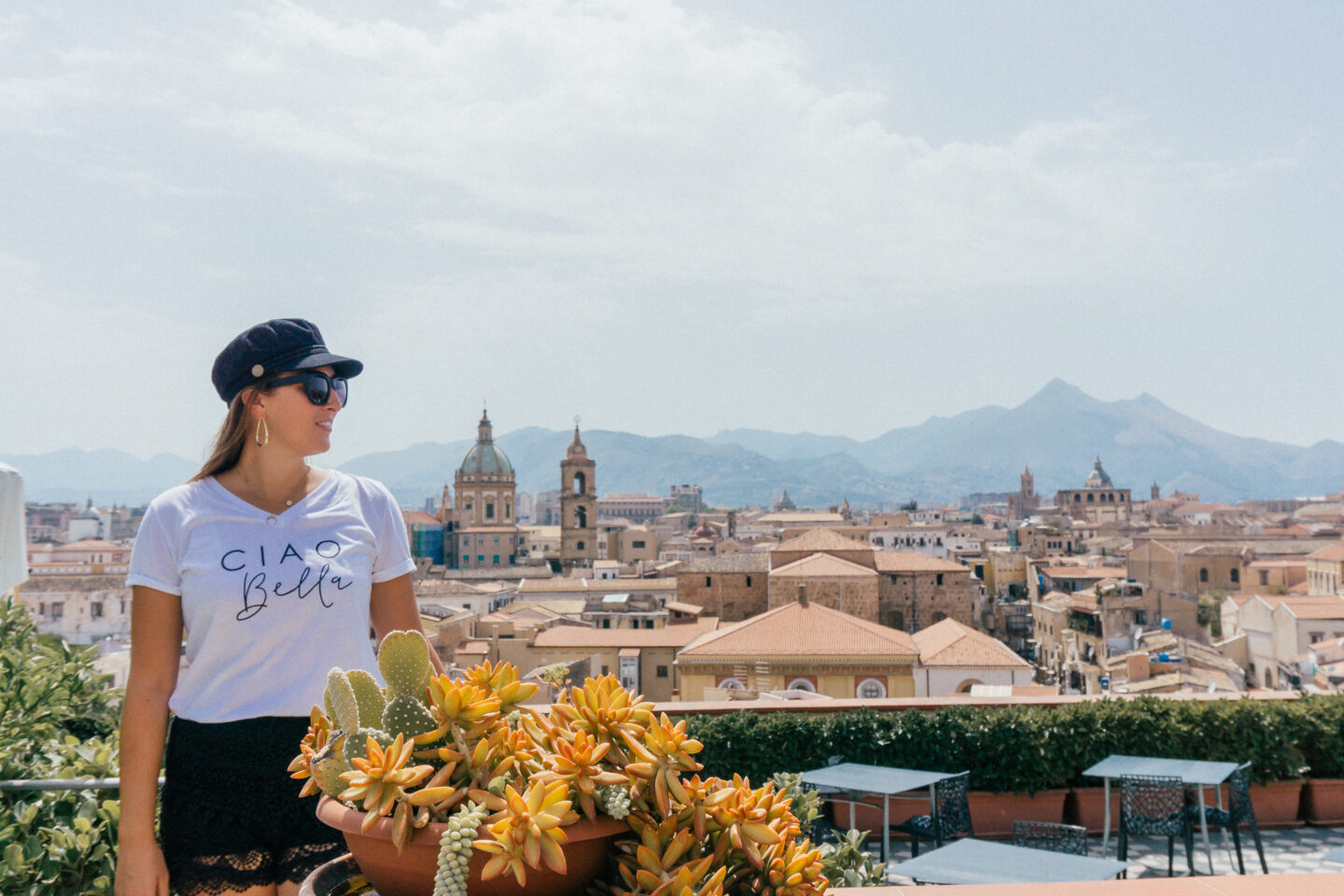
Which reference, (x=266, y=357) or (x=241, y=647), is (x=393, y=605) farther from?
(x=266, y=357)

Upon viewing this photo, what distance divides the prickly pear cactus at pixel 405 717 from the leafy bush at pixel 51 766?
6.04 ft

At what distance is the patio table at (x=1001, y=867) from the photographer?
3.65 m

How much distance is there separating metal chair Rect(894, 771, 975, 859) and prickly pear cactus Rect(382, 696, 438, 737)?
4735mm

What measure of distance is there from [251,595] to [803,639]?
2269 centimetres

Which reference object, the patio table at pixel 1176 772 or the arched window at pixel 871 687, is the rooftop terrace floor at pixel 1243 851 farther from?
the arched window at pixel 871 687

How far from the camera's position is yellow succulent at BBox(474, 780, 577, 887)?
1038 mm

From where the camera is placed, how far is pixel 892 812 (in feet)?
20.5

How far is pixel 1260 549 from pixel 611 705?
81.1 m

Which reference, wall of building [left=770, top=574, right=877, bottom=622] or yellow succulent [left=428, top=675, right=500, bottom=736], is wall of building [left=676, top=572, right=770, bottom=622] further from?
yellow succulent [left=428, top=675, right=500, bottom=736]

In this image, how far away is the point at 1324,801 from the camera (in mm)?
6426

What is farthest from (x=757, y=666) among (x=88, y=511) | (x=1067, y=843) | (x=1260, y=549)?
(x=88, y=511)

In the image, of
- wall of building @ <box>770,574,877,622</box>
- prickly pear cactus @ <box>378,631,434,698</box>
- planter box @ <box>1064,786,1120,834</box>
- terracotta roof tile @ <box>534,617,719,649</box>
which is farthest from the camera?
wall of building @ <box>770,574,877,622</box>

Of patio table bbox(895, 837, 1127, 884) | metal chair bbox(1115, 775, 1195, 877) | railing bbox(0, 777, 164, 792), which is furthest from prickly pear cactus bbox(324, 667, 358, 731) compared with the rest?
metal chair bbox(1115, 775, 1195, 877)

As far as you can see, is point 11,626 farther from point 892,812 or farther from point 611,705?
point 892,812
